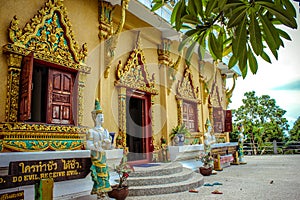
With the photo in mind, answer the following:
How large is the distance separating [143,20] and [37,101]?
10.8 ft

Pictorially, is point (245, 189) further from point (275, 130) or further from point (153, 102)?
point (275, 130)

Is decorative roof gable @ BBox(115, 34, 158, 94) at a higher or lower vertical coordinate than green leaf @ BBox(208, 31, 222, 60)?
higher

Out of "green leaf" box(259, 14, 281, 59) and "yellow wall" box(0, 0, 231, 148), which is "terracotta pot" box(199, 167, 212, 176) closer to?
"yellow wall" box(0, 0, 231, 148)

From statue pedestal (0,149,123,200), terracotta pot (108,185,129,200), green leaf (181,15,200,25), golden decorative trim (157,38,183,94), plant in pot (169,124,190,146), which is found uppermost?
golden decorative trim (157,38,183,94)

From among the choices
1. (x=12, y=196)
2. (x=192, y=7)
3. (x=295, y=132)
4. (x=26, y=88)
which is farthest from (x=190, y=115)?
(x=295, y=132)

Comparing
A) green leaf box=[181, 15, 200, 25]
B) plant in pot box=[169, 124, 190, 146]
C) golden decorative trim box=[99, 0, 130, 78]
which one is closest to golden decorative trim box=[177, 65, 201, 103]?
plant in pot box=[169, 124, 190, 146]

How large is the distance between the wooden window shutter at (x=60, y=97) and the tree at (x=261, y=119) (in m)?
13.8

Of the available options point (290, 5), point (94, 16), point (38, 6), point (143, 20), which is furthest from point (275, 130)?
point (290, 5)

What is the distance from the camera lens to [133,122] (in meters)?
6.94

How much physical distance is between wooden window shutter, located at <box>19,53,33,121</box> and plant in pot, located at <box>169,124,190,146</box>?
4.20 metres

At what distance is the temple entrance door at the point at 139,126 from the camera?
21.6 ft

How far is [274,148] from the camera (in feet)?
50.8

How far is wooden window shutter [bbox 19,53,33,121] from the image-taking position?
12.0 feet

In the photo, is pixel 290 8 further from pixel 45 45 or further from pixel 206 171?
pixel 206 171
